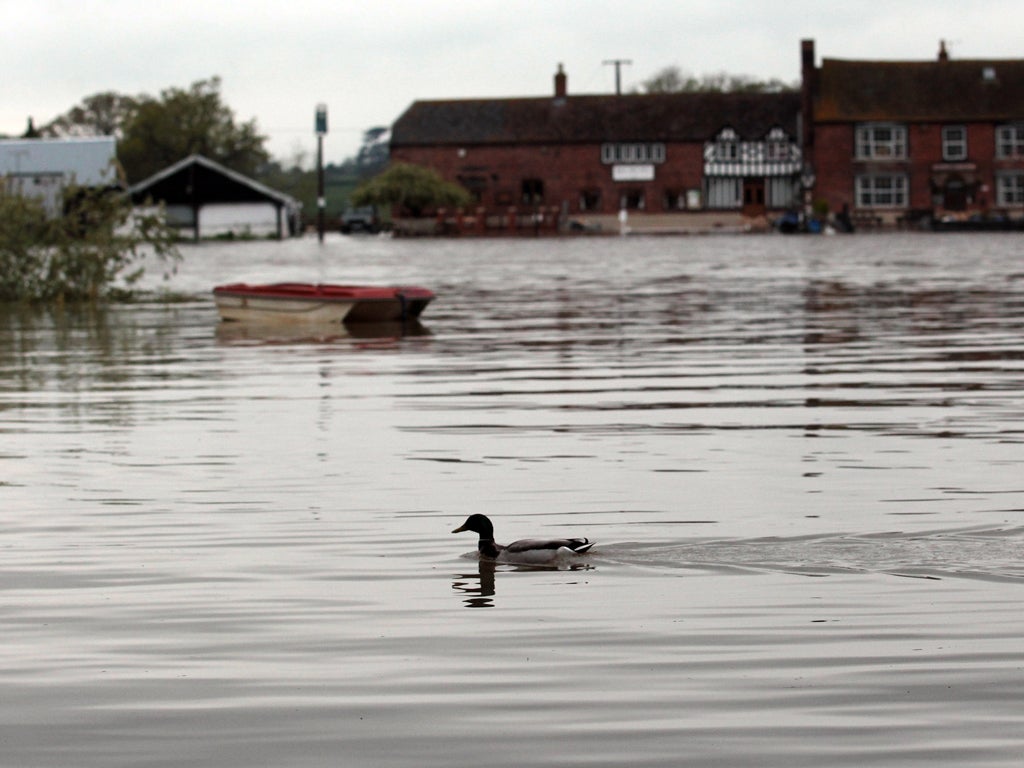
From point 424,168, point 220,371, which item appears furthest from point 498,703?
point 424,168

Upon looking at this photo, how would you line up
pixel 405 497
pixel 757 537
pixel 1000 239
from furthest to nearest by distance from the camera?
pixel 1000 239 → pixel 405 497 → pixel 757 537

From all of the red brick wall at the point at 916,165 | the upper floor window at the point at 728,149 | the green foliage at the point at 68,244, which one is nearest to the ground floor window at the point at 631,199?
the upper floor window at the point at 728,149

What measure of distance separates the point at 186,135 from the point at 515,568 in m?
129

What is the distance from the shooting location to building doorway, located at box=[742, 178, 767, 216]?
119375mm

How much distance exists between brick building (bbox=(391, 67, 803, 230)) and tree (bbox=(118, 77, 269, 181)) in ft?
66.0

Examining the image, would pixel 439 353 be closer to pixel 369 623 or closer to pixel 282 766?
pixel 369 623

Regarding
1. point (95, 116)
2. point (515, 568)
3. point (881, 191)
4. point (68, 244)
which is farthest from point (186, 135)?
point (515, 568)

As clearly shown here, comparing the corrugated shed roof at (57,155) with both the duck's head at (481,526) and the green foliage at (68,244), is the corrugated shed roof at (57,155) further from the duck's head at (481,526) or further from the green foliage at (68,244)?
the duck's head at (481,526)

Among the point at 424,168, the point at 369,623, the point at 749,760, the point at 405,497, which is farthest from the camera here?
the point at 424,168

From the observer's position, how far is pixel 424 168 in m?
116

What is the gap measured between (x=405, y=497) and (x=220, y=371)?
36.3ft

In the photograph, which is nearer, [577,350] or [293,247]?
[577,350]

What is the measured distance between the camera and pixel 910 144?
112m

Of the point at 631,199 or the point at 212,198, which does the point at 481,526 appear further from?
the point at 631,199
